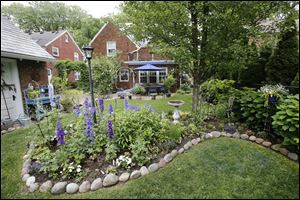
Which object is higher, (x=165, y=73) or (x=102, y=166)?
(x=165, y=73)

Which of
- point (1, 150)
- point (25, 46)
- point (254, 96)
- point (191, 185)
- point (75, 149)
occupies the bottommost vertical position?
point (191, 185)

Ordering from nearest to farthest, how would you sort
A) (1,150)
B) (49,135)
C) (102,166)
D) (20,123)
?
1. (1,150)
2. (102,166)
3. (49,135)
4. (20,123)

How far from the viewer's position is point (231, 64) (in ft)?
16.0

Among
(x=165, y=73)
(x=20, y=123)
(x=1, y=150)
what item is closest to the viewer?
(x=1, y=150)

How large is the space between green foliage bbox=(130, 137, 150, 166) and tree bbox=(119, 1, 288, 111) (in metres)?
2.40

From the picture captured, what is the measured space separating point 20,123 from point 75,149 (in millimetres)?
2006

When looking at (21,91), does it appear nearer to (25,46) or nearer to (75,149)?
(25,46)

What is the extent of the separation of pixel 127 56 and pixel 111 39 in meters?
2.01

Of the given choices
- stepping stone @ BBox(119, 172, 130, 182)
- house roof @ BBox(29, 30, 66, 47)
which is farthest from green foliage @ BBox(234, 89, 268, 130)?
house roof @ BBox(29, 30, 66, 47)

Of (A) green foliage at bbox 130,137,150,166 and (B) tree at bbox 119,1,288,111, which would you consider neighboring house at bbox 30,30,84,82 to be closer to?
(B) tree at bbox 119,1,288,111

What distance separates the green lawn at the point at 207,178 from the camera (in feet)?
8.46

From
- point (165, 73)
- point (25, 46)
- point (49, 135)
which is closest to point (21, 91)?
point (25, 46)

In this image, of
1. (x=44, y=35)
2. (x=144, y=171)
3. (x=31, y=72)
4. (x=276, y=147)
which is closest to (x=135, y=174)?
(x=144, y=171)

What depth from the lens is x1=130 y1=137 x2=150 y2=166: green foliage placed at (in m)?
3.20
